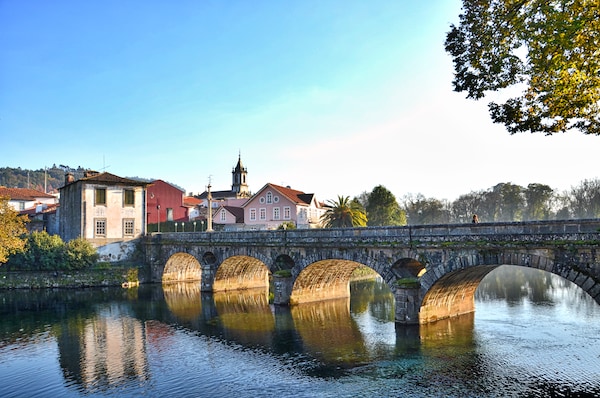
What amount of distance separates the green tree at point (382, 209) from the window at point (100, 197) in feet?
140

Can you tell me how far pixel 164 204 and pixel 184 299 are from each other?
33.4 m

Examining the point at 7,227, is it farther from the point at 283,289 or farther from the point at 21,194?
the point at 21,194

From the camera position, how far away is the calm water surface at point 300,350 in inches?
780

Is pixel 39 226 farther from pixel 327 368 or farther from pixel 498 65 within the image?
pixel 498 65

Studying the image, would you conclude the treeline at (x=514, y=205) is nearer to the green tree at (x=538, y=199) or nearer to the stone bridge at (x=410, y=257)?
the green tree at (x=538, y=199)

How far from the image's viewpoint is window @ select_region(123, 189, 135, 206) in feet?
194

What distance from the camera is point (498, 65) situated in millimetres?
15688

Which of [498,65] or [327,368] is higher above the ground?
[498,65]

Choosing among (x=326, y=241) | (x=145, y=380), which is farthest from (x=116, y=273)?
(x=145, y=380)

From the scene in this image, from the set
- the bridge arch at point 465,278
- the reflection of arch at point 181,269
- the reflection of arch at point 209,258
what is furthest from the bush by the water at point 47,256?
the bridge arch at point 465,278

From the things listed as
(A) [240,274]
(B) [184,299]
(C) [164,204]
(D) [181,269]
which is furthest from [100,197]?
(A) [240,274]

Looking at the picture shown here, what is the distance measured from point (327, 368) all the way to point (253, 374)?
3539mm

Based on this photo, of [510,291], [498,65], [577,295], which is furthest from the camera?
[510,291]

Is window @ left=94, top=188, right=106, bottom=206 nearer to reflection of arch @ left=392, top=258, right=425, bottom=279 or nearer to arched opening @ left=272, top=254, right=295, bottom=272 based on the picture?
arched opening @ left=272, top=254, right=295, bottom=272
